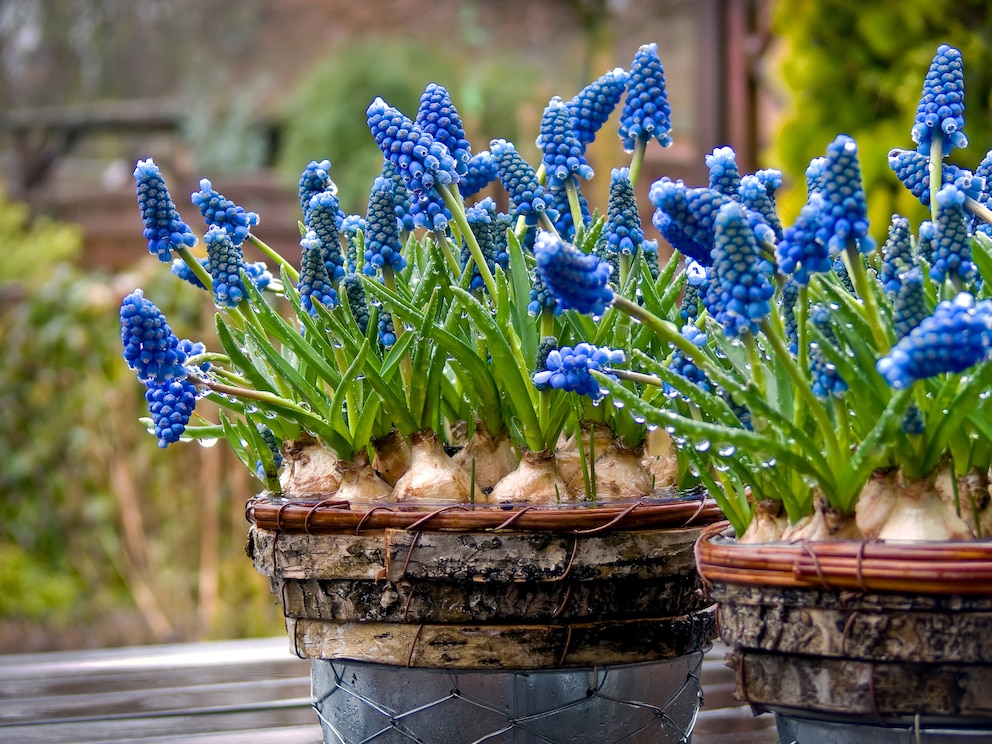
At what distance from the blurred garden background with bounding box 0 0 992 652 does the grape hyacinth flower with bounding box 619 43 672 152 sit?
1.93 metres

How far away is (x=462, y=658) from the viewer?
929mm

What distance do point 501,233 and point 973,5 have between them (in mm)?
2229

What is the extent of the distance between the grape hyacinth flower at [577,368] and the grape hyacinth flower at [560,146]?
206mm

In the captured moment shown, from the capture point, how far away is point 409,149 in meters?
0.90

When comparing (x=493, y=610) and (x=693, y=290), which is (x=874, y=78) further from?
(x=493, y=610)

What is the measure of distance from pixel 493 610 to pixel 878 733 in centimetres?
31

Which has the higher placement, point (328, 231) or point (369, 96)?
point (369, 96)

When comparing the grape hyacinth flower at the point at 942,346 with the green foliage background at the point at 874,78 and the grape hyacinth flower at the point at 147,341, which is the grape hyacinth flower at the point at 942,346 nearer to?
the grape hyacinth flower at the point at 147,341

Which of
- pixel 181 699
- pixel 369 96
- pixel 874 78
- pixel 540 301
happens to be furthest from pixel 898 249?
Result: pixel 369 96

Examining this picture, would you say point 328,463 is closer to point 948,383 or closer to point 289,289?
point 289,289

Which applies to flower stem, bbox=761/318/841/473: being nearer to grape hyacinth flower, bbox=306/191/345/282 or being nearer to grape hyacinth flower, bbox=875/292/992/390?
grape hyacinth flower, bbox=875/292/992/390

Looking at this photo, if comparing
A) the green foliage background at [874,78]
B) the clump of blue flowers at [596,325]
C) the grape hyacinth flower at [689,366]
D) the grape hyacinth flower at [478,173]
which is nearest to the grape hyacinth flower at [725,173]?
the clump of blue flowers at [596,325]

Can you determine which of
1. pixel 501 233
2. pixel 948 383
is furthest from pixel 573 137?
pixel 948 383

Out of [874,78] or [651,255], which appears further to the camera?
[874,78]
